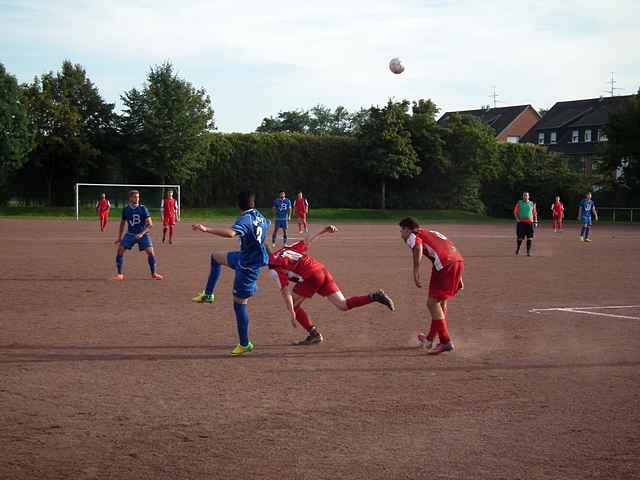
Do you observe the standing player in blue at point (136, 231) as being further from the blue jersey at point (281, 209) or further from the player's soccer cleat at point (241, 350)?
the blue jersey at point (281, 209)

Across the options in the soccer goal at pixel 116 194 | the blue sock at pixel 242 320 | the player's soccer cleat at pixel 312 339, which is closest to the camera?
the blue sock at pixel 242 320

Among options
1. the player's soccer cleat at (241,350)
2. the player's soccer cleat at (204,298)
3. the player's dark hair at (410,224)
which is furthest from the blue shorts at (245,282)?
the player's soccer cleat at (204,298)

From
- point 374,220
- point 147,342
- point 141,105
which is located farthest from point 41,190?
point 147,342

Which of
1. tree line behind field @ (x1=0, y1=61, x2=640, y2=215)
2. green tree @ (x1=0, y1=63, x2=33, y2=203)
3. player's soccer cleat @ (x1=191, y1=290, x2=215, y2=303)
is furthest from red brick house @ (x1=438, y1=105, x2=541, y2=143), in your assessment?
player's soccer cleat @ (x1=191, y1=290, x2=215, y2=303)

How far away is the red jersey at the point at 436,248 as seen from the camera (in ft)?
29.3

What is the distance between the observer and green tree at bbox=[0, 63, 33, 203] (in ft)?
167

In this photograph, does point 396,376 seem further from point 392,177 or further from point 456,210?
point 456,210

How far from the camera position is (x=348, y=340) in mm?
9719

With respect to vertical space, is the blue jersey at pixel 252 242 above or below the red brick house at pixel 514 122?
below

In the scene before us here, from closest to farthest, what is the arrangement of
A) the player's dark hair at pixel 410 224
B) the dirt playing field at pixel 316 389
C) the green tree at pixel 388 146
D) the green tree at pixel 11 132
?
the dirt playing field at pixel 316 389 → the player's dark hair at pixel 410 224 → the green tree at pixel 11 132 → the green tree at pixel 388 146

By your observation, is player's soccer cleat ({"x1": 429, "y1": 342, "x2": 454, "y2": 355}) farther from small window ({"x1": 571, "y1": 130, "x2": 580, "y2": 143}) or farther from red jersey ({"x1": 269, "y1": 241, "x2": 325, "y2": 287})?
small window ({"x1": 571, "y1": 130, "x2": 580, "y2": 143})

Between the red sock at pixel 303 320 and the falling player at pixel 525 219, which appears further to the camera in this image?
the falling player at pixel 525 219

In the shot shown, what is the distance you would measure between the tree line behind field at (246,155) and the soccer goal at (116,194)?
278 cm

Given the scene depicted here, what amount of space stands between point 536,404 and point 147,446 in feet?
10.9
